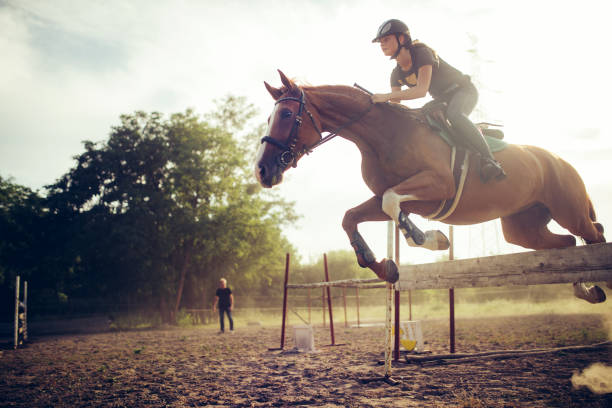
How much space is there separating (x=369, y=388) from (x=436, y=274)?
204 centimetres

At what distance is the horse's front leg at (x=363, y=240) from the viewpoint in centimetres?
322

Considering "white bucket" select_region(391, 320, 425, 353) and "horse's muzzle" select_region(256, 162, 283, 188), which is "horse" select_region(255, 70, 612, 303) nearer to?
"horse's muzzle" select_region(256, 162, 283, 188)

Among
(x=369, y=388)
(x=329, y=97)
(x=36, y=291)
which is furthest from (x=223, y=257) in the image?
(x=329, y=97)

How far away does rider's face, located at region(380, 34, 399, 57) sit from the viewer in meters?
3.43

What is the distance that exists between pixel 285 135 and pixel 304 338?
7793 mm

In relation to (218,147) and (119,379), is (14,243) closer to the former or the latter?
(218,147)

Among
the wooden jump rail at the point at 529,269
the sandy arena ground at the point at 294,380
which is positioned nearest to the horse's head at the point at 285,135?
the wooden jump rail at the point at 529,269

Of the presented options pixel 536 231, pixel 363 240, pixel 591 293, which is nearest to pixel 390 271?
pixel 363 240

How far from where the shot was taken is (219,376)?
6609 millimetres

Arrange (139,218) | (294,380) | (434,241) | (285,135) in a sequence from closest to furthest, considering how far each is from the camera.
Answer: (434,241), (285,135), (294,380), (139,218)

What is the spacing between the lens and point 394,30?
339cm

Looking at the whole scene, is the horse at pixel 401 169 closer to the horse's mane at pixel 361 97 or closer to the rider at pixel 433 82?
the horse's mane at pixel 361 97

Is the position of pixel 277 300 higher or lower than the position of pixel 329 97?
lower

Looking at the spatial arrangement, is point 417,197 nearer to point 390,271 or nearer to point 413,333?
point 390,271
